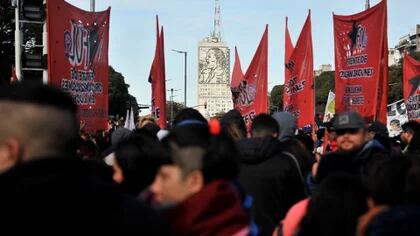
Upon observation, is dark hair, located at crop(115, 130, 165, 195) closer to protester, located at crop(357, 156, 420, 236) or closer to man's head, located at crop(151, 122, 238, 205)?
man's head, located at crop(151, 122, 238, 205)

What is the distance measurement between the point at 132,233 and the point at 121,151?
187cm

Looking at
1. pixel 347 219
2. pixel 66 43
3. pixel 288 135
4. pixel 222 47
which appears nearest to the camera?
pixel 347 219

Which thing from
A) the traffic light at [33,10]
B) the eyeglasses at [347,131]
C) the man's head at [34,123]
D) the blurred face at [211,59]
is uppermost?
the blurred face at [211,59]

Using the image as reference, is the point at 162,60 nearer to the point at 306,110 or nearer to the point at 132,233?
the point at 306,110

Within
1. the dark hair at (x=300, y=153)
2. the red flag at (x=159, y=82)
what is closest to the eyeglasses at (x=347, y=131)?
the dark hair at (x=300, y=153)

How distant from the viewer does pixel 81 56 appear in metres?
9.07

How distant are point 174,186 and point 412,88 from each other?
1098 cm

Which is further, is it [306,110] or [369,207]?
[306,110]

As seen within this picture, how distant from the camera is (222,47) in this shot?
176125mm

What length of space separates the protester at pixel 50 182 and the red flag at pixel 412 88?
35.8 feet

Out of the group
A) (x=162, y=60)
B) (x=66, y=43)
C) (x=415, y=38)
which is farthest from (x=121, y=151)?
(x=415, y=38)

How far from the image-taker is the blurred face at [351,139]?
5.02 metres

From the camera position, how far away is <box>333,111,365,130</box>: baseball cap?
16.5ft

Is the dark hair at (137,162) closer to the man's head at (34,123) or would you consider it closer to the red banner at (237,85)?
the man's head at (34,123)
